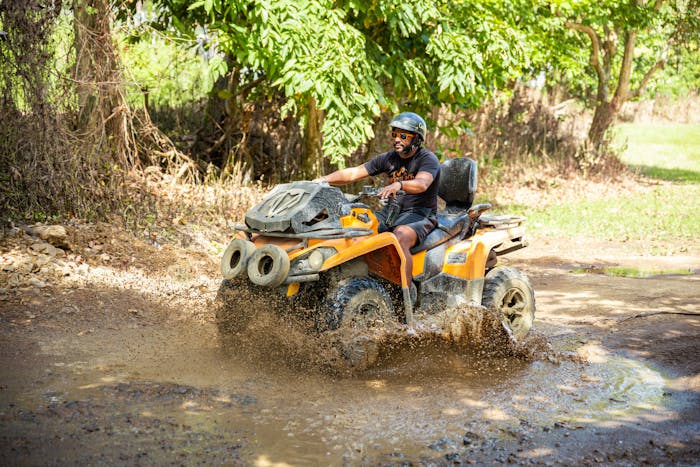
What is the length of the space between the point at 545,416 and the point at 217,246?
5925 mm

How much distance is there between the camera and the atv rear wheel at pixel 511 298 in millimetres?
6910

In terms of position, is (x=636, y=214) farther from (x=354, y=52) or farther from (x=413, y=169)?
(x=413, y=169)

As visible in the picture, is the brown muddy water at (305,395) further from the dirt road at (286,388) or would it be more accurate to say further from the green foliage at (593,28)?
the green foliage at (593,28)

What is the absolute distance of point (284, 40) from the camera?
10.3m

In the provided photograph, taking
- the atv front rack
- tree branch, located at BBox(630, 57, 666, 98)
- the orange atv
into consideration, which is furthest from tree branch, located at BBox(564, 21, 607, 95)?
the atv front rack

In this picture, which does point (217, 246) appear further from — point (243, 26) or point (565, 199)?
point (565, 199)

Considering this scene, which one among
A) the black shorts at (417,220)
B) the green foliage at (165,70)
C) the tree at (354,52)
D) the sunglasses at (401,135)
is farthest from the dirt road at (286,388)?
the tree at (354,52)

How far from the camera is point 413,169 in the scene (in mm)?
6551

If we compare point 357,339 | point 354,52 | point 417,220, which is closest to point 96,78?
point 354,52

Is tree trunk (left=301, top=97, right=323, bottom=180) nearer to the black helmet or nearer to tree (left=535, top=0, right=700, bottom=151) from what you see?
tree (left=535, top=0, right=700, bottom=151)

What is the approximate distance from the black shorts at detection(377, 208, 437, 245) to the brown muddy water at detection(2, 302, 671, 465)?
0.79 meters

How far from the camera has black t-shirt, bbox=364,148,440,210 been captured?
650cm

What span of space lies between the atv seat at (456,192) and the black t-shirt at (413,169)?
0.28 m

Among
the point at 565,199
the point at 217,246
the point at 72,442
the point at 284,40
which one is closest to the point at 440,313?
the point at 72,442
